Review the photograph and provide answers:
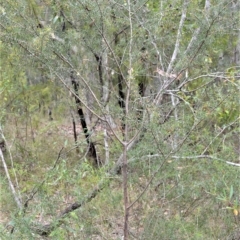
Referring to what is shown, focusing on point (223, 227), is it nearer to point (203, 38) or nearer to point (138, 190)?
point (138, 190)

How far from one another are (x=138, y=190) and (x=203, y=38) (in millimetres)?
1242

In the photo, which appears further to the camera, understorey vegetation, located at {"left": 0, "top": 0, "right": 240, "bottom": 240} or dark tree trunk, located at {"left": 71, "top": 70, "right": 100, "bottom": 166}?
dark tree trunk, located at {"left": 71, "top": 70, "right": 100, "bottom": 166}

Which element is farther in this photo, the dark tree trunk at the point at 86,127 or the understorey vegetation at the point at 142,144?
the dark tree trunk at the point at 86,127

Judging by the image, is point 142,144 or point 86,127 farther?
point 86,127

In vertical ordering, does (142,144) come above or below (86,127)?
above

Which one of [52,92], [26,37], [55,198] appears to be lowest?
[55,198]

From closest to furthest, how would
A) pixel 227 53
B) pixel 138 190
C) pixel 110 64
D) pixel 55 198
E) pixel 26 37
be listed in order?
pixel 26 37 → pixel 55 198 → pixel 138 190 → pixel 110 64 → pixel 227 53

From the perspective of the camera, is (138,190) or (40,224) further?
(138,190)

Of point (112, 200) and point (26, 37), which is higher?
point (26, 37)

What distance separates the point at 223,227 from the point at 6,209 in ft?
5.54

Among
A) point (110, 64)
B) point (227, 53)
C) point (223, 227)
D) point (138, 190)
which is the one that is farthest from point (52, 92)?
point (223, 227)

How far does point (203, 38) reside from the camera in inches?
→ 108

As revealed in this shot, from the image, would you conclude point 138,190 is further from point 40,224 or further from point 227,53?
point 227,53

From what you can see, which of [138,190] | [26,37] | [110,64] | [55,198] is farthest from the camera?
[110,64]
